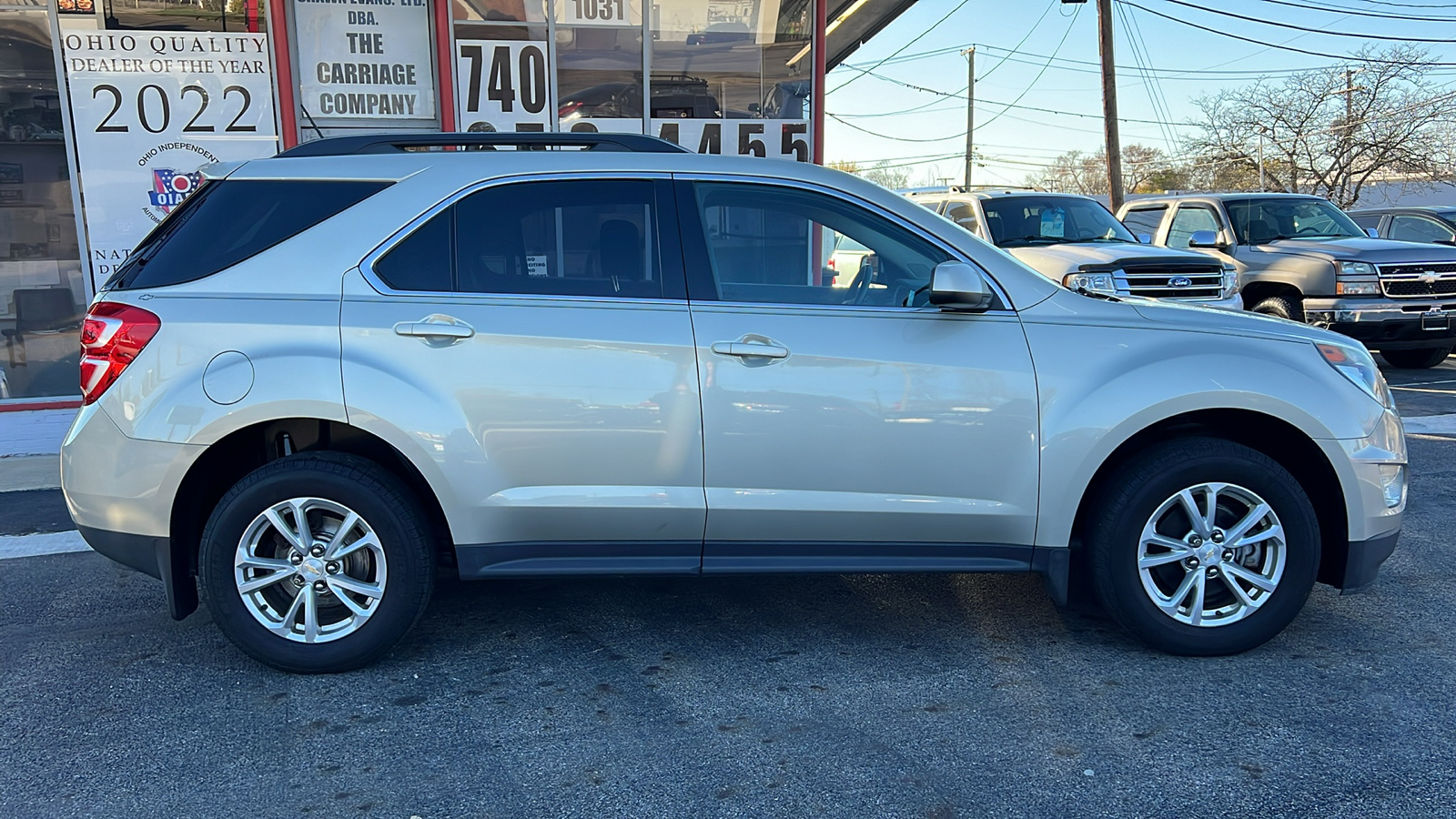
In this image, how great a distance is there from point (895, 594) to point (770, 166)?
1.96m

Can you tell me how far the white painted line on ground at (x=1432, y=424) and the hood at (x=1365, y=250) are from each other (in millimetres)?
2440

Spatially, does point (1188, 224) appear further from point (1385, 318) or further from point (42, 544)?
point (42, 544)

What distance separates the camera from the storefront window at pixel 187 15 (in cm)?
862

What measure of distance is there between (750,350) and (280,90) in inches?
279

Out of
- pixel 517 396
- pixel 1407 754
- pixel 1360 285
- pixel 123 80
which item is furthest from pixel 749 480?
pixel 1360 285

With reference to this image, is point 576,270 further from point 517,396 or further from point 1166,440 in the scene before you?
point 1166,440

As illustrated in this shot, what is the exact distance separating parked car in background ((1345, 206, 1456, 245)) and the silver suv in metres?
12.3

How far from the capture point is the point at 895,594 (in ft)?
15.5

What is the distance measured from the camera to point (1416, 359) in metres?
12.0

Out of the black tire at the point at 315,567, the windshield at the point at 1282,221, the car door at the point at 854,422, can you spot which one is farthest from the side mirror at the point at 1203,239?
the black tire at the point at 315,567

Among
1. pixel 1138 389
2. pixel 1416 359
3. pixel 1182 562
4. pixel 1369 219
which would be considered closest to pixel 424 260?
pixel 1138 389

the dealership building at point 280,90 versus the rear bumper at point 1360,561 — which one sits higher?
the dealership building at point 280,90

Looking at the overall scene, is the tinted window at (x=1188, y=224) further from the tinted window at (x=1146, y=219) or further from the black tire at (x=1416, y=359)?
the black tire at (x=1416, y=359)

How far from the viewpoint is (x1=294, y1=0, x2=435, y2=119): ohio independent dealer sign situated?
9273 millimetres
